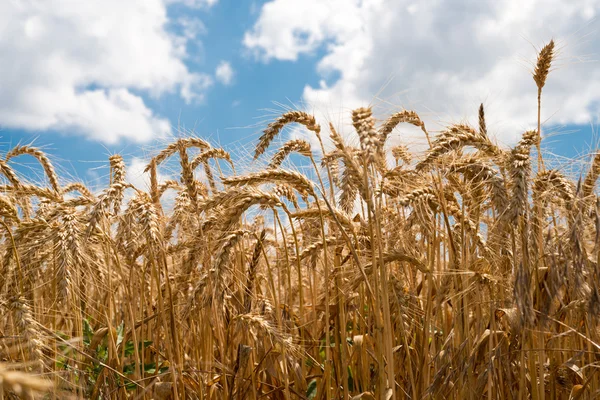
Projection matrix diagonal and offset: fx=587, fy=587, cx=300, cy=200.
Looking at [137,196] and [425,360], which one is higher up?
[137,196]

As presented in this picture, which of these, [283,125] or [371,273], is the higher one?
[283,125]

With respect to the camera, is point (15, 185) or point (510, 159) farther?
point (15, 185)

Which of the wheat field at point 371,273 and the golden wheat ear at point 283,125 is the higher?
the golden wheat ear at point 283,125

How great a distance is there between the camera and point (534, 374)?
2193 millimetres

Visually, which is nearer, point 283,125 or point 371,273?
point 371,273

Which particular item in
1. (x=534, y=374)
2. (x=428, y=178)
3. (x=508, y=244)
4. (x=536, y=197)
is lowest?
(x=534, y=374)

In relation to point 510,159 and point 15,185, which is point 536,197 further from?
point 15,185

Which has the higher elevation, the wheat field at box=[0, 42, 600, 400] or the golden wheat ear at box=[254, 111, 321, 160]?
the golden wheat ear at box=[254, 111, 321, 160]

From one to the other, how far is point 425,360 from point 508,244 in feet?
2.16

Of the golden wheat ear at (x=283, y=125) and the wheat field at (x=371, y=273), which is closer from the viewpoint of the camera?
the wheat field at (x=371, y=273)

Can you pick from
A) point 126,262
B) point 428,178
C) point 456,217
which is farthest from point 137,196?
point 456,217

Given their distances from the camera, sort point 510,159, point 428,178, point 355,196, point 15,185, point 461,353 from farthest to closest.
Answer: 1. point 15,185
2. point 355,196
3. point 428,178
4. point 461,353
5. point 510,159

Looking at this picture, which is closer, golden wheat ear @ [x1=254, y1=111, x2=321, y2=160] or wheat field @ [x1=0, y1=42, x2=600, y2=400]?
wheat field @ [x1=0, y1=42, x2=600, y2=400]

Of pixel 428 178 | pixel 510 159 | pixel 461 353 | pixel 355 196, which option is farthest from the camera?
pixel 355 196
